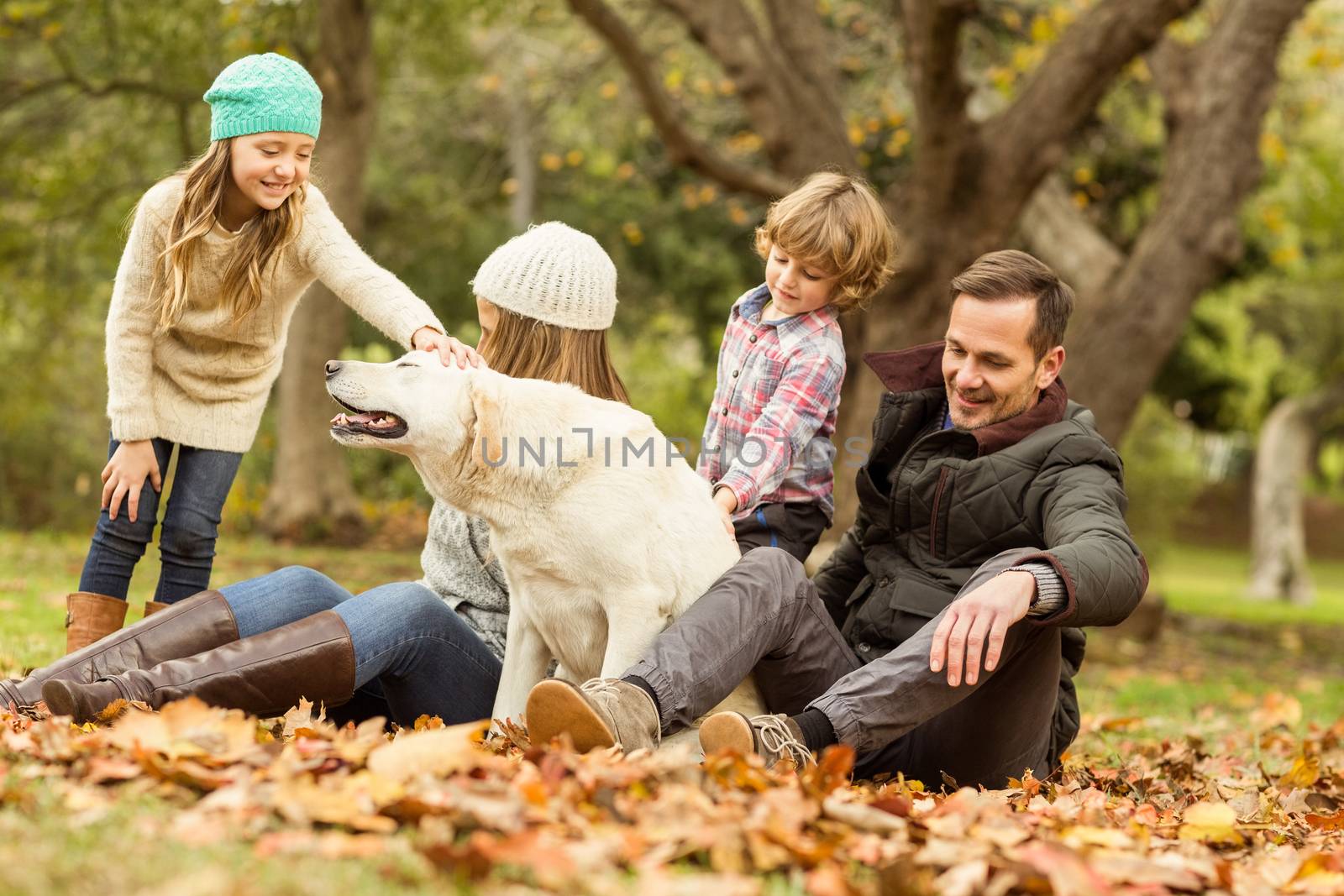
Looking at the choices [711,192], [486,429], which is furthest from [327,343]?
[486,429]

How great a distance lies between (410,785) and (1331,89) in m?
15.9

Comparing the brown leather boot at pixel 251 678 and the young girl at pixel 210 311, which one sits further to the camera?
the young girl at pixel 210 311

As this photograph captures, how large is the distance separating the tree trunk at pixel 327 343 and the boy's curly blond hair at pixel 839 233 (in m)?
8.63

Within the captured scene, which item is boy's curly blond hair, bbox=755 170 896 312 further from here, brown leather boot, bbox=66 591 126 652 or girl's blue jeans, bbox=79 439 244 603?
brown leather boot, bbox=66 591 126 652

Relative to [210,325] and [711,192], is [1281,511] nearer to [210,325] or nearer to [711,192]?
[711,192]

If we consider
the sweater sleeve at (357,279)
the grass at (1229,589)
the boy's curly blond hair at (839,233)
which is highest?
the boy's curly blond hair at (839,233)

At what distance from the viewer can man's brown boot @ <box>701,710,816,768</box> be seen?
3008mm

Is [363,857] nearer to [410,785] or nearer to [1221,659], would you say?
[410,785]

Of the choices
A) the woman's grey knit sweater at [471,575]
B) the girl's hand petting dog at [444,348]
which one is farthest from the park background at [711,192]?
the woman's grey knit sweater at [471,575]

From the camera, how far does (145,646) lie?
10.9 ft

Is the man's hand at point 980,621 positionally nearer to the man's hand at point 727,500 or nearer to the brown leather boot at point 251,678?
the man's hand at point 727,500

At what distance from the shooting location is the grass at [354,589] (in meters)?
1.98

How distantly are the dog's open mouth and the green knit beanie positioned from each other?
1.11 metres

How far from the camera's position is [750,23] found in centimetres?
916
